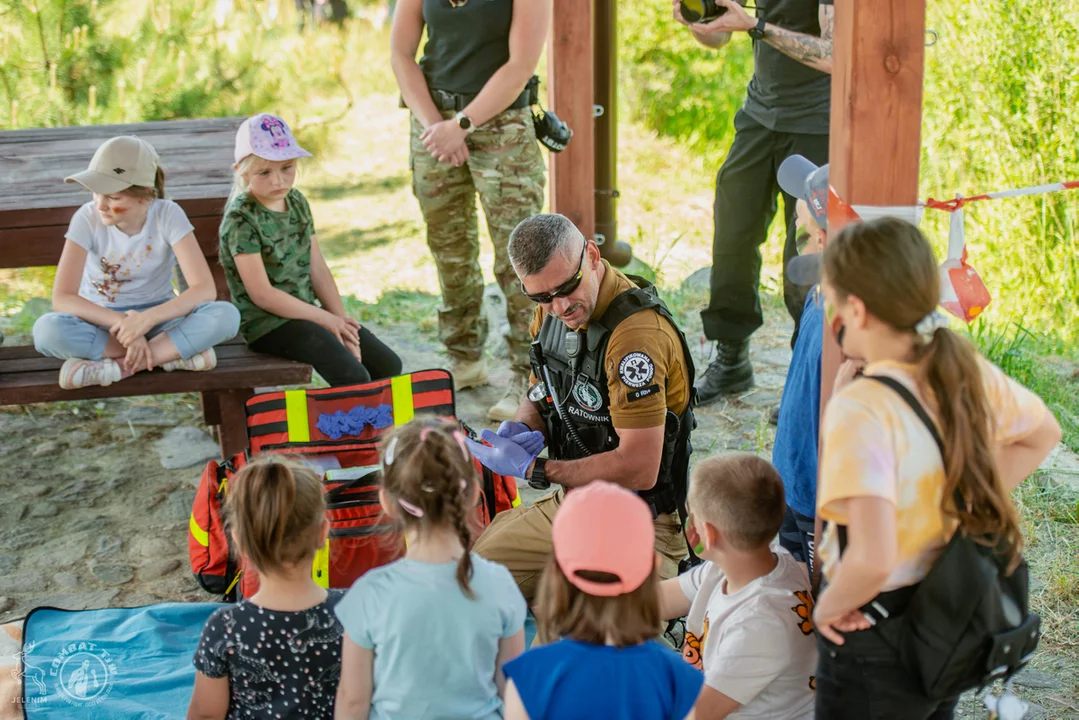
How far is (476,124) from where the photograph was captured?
14.0ft

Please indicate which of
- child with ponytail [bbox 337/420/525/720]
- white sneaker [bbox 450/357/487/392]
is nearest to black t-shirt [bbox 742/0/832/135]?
white sneaker [bbox 450/357/487/392]

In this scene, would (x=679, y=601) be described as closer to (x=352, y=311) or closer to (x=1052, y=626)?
(x=1052, y=626)

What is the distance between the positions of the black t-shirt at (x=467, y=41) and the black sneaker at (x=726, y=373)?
1.53m

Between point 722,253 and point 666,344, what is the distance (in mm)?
1844

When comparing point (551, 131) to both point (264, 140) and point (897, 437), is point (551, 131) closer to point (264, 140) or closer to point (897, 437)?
point (264, 140)

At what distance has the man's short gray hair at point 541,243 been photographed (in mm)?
2730

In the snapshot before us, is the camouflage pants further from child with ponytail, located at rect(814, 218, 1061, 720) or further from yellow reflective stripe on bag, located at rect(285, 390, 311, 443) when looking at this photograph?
child with ponytail, located at rect(814, 218, 1061, 720)

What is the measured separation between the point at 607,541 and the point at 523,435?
1.27 meters

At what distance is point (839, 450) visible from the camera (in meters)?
1.73

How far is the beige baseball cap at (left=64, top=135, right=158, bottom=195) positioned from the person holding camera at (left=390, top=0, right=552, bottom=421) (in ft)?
3.84

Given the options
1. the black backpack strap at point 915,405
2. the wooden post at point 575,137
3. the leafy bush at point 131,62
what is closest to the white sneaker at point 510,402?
the wooden post at point 575,137

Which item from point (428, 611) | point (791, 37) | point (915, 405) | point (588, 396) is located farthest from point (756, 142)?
point (428, 611)

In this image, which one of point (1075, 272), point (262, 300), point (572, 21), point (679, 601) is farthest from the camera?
point (1075, 272)

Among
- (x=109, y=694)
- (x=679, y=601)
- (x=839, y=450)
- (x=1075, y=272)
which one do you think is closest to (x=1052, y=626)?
(x=679, y=601)
